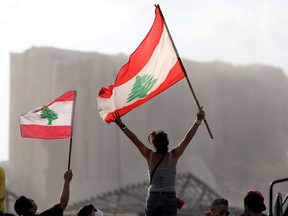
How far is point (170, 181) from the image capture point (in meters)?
7.59

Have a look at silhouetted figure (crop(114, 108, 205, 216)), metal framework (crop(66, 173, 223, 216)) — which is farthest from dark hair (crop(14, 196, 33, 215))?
metal framework (crop(66, 173, 223, 216))

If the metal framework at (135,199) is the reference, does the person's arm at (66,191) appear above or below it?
above

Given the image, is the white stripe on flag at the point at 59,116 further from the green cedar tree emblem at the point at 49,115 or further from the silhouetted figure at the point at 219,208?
the silhouetted figure at the point at 219,208

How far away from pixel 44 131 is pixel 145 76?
5.97 feet

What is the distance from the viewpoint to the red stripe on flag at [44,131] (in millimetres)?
10227

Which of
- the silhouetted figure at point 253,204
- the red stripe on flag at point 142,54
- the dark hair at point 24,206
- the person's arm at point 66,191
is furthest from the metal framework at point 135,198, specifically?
the silhouetted figure at point 253,204

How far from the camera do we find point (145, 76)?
9445 mm

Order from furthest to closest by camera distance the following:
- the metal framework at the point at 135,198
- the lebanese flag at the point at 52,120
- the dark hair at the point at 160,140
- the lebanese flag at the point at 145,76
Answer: the metal framework at the point at 135,198 < the lebanese flag at the point at 52,120 < the lebanese flag at the point at 145,76 < the dark hair at the point at 160,140

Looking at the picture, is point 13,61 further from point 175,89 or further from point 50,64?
point 175,89

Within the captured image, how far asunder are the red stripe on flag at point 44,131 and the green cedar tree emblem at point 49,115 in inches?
4.4

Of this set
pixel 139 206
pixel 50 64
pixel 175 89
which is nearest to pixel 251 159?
pixel 175 89

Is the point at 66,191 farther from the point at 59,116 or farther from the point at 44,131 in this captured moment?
the point at 44,131

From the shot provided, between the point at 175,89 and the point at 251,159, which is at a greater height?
the point at 175,89

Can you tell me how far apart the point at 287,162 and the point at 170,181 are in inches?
4285
